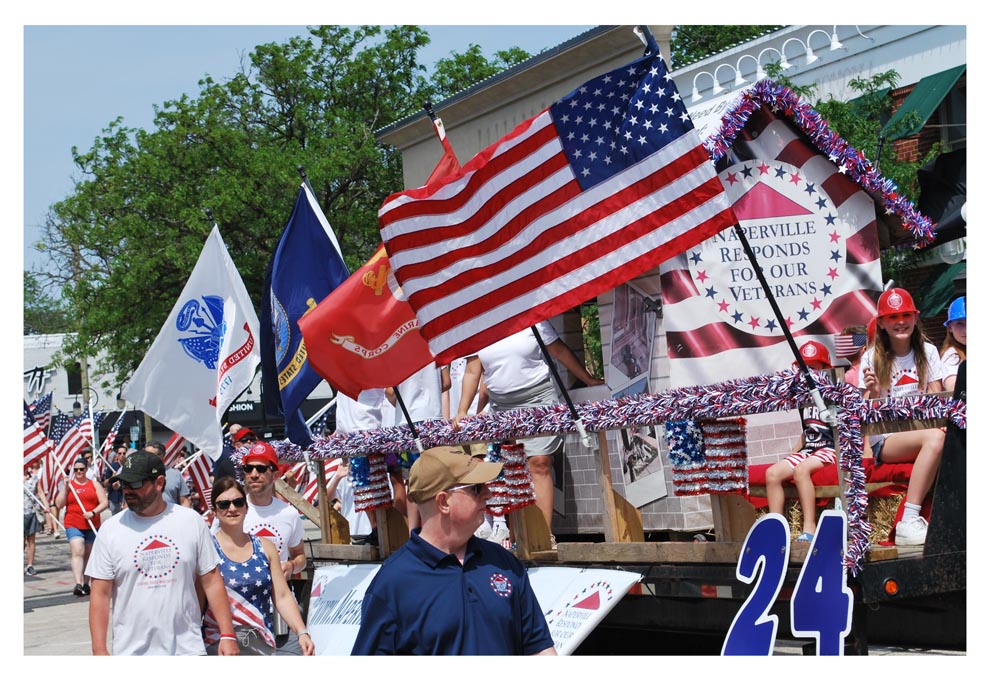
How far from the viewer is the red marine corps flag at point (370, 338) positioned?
28.5 feet

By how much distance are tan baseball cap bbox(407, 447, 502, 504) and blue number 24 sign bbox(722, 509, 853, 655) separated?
2429 millimetres

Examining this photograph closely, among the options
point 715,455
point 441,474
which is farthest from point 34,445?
point 441,474

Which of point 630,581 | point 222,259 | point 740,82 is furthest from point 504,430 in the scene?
point 740,82

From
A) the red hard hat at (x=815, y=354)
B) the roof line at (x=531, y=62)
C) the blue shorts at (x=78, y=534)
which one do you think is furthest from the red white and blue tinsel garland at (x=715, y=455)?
the blue shorts at (x=78, y=534)

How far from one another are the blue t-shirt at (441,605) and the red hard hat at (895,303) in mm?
3889

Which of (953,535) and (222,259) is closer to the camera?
(953,535)

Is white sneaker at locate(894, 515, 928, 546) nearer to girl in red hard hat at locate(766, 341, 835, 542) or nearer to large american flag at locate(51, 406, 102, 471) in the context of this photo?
girl in red hard hat at locate(766, 341, 835, 542)

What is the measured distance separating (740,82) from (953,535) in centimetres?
1574

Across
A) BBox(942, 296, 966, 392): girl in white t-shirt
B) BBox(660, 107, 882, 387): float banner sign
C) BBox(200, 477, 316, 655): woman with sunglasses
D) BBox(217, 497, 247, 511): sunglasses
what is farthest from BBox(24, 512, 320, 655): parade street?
BBox(942, 296, 966, 392): girl in white t-shirt

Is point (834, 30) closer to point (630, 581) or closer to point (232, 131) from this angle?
point (232, 131)

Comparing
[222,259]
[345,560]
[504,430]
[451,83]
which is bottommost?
[345,560]

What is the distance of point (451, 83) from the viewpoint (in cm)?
3172

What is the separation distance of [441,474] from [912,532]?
340 cm

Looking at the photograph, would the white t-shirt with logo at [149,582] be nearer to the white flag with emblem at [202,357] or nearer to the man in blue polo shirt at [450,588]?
the man in blue polo shirt at [450,588]
